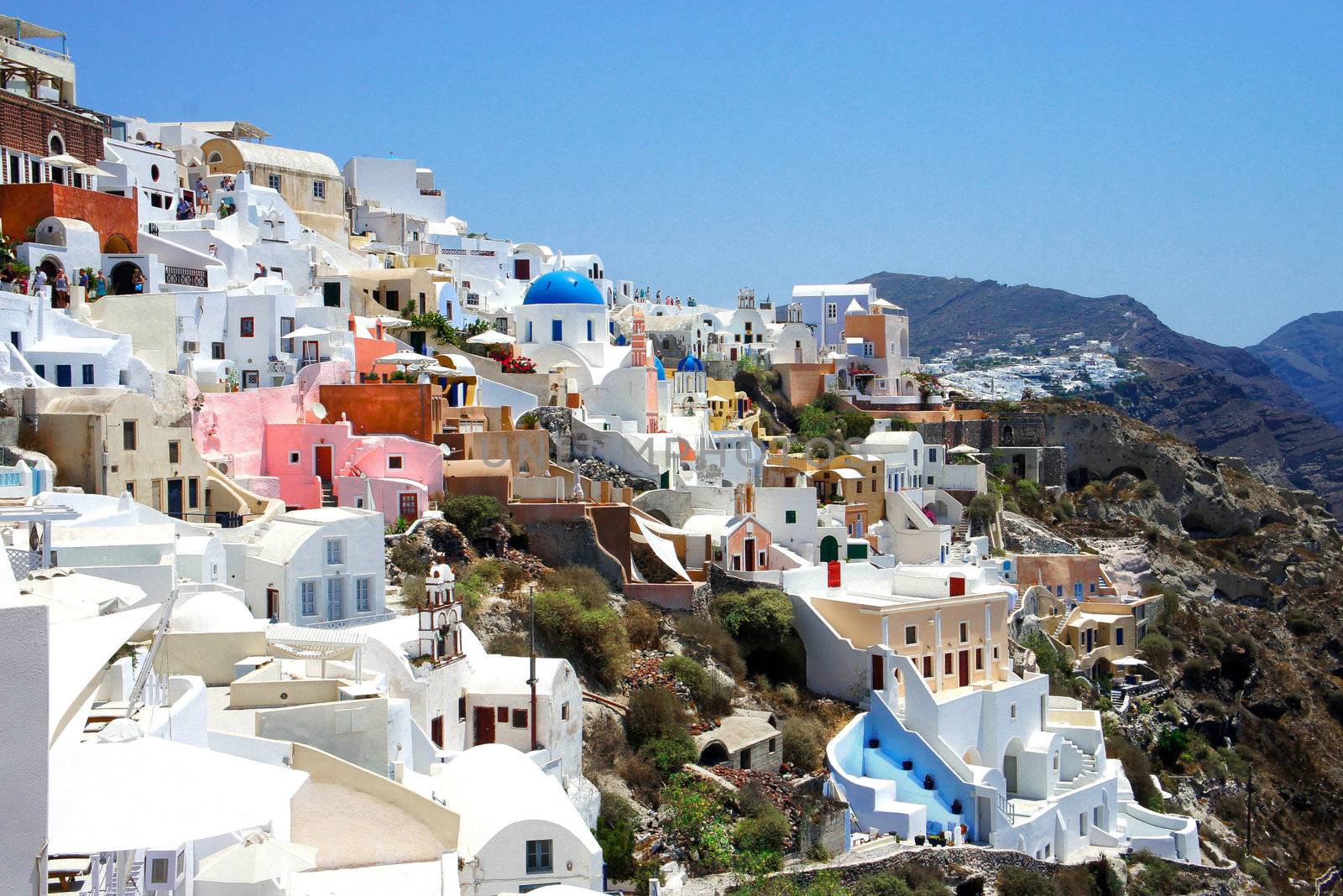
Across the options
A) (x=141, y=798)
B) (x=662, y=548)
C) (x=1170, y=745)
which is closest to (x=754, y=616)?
(x=662, y=548)

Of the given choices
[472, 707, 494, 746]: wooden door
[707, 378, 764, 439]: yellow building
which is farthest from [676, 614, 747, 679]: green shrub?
[707, 378, 764, 439]: yellow building

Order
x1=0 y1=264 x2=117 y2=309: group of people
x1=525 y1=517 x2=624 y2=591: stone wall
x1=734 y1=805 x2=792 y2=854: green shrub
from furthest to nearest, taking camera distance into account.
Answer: x1=525 y1=517 x2=624 y2=591: stone wall, x1=0 y1=264 x2=117 y2=309: group of people, x1=734 y1=805 x2=792 y2=854: green shrub

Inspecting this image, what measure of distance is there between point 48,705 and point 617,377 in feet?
103

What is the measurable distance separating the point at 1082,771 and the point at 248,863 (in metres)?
23.4

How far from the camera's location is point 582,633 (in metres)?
25.5

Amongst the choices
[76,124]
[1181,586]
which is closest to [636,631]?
[76,124]

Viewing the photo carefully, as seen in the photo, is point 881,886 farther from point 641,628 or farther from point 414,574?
point 414,574

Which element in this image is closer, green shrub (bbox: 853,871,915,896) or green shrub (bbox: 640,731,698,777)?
green shrub (bbox: 853,871,915,896)

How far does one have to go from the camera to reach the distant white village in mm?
12977

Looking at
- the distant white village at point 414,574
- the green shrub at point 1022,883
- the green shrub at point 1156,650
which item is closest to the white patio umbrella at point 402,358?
the distant white village at point 414,574

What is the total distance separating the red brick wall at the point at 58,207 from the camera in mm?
29109

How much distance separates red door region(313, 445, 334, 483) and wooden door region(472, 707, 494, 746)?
933cm

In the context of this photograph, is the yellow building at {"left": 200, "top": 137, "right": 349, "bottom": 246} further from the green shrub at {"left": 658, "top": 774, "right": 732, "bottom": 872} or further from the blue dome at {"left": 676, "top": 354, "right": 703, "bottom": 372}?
the green shrub at {"left": 658, "top": 774, "right": 732, "bottom": 872}

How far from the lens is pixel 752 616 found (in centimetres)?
2983
